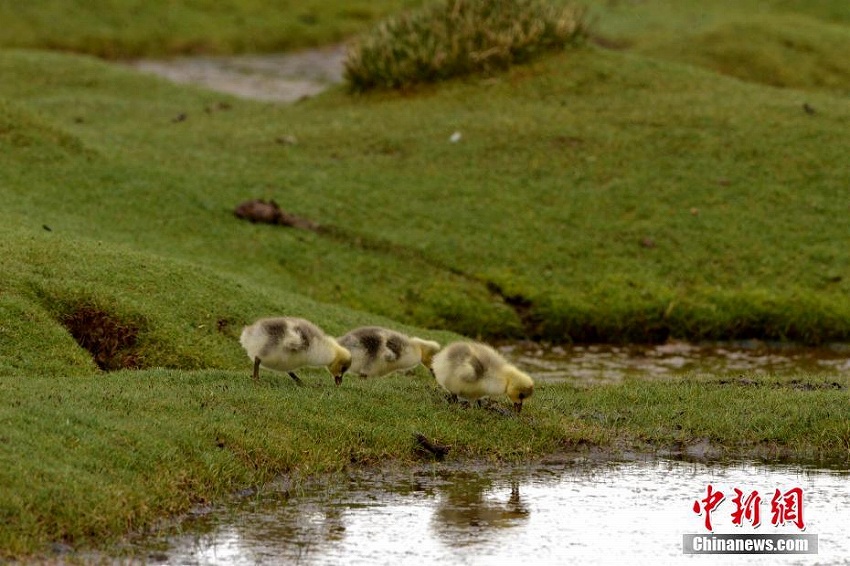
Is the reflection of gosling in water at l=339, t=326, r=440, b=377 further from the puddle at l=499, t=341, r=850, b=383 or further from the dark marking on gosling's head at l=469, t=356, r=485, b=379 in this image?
the puddle at l=499, t=341, r=850, b=383

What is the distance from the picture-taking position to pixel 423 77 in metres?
26.0

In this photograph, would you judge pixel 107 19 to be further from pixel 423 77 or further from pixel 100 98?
pixel 423 77

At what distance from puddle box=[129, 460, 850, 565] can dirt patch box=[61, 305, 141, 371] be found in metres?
3.39

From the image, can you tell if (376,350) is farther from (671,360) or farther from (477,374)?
(671,360)

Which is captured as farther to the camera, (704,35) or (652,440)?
(704,35)

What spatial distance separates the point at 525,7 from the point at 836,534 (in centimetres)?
1847

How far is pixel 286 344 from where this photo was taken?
11391 mm

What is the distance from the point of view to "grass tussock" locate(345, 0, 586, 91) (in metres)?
25.9

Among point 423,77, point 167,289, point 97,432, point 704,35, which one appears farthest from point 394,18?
point 97,432

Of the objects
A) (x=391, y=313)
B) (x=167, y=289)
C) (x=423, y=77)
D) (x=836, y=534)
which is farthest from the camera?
(x=423, y=77)

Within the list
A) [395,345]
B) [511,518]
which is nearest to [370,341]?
[395,345]

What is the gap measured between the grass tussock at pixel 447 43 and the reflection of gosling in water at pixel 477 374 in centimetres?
1477

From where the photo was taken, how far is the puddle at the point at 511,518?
8727mm

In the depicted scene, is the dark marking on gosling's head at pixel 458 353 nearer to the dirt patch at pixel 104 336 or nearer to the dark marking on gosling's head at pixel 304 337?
the dark marking on gosling's head at pixel 304 337
